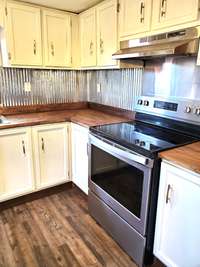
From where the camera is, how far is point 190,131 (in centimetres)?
173

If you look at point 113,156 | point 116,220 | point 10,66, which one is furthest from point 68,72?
point 116,220

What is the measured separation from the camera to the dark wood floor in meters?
1.62

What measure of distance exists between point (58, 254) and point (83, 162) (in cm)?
89

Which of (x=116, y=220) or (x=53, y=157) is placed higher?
(x=53, y=157)

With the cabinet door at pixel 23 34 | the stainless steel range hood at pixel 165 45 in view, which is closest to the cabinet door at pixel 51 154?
the cabinet door at pixel 23 34

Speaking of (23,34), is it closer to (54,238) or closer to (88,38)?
(88,38)

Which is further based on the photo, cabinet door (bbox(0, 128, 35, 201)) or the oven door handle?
cabinet door (bbox(0, 128, 35, 201))

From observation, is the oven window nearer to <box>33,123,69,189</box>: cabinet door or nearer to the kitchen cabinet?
the kitchen cabinet

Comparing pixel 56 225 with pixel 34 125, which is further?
pixel 34 125

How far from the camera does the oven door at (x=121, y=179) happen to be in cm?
143

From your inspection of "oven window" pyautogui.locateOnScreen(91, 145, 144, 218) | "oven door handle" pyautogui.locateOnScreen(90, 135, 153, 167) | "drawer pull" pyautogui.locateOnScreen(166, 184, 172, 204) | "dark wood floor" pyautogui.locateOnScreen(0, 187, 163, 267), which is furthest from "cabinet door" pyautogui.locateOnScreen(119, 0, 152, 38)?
"dark wood floor" pyautogui.locateOnScreen(0, 187, 163, 267)

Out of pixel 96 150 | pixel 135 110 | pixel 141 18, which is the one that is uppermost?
pixel 141 18

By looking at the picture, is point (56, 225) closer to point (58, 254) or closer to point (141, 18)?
point (58, 254)

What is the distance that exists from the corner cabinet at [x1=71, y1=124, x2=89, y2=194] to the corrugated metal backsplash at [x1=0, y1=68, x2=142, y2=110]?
0.61 metres
